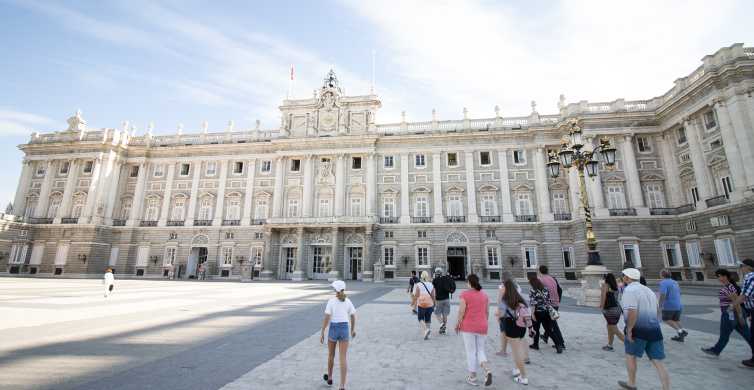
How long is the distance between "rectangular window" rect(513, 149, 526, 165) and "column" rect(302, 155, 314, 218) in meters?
19.8

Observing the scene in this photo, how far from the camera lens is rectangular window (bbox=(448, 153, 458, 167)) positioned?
32.7 m

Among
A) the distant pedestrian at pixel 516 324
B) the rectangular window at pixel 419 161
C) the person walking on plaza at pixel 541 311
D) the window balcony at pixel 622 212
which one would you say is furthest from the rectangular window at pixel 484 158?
the distant pedestrian at pixel 516 324

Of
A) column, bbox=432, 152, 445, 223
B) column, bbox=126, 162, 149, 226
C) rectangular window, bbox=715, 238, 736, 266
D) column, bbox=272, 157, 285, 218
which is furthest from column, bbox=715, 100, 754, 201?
column, bbox=126, 162, 149, 226

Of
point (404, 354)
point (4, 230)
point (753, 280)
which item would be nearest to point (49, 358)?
point (404, 354)

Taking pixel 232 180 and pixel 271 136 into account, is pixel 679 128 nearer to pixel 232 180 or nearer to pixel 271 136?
pixel 271 136

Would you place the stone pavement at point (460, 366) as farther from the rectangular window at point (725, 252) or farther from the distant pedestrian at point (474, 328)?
the rectangular window at point (725, 252)

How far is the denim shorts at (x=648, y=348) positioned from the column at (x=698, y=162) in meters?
27.7

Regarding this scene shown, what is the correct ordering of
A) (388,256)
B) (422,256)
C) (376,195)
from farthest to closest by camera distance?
(376,195) → (388,256) → (422,256)

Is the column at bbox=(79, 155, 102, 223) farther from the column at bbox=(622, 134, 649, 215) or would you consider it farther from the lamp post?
the column at bbox=(622, 134, 649, 215)

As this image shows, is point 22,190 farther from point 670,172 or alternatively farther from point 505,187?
point 670,172

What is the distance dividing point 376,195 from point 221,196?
1656 cm

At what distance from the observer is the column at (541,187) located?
29.4 metres

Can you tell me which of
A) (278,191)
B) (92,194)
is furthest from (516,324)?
(92,194)

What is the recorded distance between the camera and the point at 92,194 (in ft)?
114
